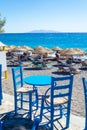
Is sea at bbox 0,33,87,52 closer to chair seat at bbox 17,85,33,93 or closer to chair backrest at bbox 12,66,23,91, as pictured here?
chair backrest at bbox 12,66,23,91

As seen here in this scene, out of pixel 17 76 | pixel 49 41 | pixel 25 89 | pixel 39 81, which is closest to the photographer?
pixel 39 81

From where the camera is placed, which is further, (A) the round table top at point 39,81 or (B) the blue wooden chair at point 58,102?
(A) the round table top at point 39,81

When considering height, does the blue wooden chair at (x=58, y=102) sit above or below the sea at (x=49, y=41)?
above

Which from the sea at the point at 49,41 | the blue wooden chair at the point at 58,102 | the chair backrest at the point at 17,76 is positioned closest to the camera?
the blue wooden chair at the point at 58,102

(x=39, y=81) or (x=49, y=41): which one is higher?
(x=39, y=81)

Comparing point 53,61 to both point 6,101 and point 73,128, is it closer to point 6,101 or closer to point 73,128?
point 6,101

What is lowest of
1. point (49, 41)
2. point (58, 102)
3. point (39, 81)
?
point (49, 41)

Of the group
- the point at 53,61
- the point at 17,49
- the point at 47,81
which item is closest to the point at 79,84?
the point at 47,81

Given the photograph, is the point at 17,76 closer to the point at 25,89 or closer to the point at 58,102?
the point at 25,89

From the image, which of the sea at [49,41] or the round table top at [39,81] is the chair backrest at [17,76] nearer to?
the round table top at [39,81]

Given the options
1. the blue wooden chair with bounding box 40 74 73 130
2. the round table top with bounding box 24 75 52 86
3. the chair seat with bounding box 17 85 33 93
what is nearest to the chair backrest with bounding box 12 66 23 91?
the chair seat with bounding box 17 85 33 93

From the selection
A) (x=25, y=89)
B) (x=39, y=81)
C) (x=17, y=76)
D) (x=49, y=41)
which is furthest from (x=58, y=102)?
(x=49, y=41)

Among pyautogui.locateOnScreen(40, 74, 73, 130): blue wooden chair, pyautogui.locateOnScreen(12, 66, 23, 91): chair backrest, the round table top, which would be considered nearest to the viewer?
pyautogui.locateOnScreen(40, 74, 73, 130): blue wooden chair

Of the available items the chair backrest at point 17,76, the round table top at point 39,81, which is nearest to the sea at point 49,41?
the chair backrest at point 17,76
